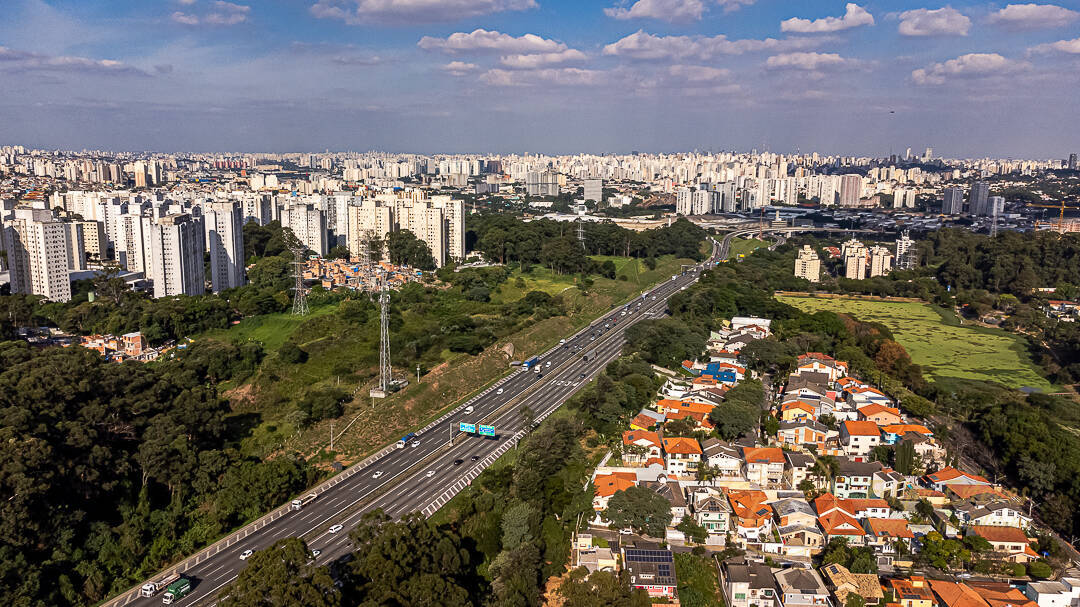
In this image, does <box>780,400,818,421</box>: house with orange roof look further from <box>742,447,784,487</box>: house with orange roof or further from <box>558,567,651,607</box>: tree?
<box>558,567,651,607</box>: tree

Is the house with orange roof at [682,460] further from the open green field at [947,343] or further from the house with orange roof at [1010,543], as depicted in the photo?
the open green field at [947,343]

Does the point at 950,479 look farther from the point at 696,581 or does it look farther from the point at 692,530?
the point at 696,581

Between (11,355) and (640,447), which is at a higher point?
(11,355)

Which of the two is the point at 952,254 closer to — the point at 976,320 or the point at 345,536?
the point at 976,320

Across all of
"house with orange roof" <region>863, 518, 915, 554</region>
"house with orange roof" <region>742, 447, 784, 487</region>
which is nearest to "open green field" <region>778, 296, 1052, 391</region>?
"house with orange roof" <region>742, 447, 784, 487</region>

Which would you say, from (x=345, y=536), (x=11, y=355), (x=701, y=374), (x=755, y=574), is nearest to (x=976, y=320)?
(x=701, y=374)

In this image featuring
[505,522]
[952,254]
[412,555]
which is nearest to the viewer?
[412,555]

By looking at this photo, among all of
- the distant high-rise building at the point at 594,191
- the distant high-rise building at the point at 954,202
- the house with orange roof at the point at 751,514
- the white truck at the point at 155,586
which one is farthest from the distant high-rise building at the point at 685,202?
the white truck at the point at 155,586
